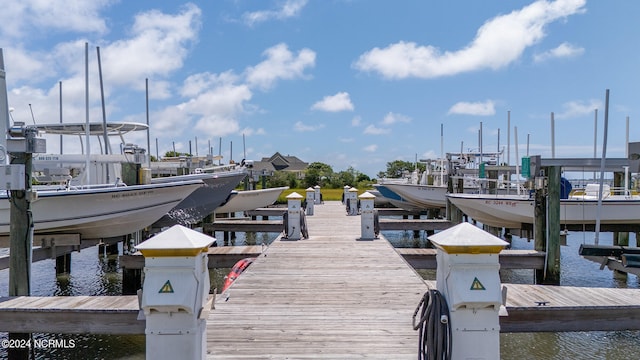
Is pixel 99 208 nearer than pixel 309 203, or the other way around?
pixel 99 208

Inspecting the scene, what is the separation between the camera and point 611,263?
303 inches

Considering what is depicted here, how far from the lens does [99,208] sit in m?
10.2

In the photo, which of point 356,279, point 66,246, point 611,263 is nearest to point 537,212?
point 611,263

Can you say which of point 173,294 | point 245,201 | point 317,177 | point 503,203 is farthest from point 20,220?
point 317,177

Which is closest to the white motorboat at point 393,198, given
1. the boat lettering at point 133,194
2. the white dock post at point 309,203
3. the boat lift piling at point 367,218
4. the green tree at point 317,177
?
the white dock post at point 309,203

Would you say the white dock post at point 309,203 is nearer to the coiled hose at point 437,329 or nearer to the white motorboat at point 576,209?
the white motorboat at point 576,209

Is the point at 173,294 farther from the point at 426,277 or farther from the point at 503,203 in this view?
the point at 503,203

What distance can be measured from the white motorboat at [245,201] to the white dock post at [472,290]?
1548 centimetres

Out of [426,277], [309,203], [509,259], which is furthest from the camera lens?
[309,203]

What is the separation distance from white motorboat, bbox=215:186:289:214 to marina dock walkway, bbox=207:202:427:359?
34.4 ft

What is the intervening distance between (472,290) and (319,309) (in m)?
2.51

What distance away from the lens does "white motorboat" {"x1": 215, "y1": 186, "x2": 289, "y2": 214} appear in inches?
742

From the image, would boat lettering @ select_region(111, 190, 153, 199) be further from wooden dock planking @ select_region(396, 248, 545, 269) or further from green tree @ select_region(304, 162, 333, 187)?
green tree @ select_region(304, 162, 333, 187)

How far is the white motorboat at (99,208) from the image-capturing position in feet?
30.5
